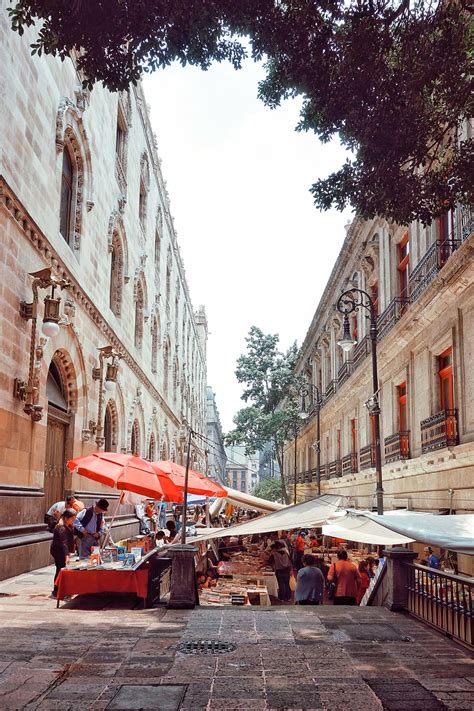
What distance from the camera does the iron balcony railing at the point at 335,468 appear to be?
1276 inches

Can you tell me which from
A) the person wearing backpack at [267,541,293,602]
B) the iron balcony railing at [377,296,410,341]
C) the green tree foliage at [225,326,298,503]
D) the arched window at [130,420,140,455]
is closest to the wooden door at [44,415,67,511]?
the person wearing backpack at [267,541,293,602]

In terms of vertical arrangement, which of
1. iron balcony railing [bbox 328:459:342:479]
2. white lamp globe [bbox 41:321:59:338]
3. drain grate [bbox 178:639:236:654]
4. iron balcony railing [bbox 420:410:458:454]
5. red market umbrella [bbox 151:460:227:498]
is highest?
white lamp globe [bbox 41:321:59:338]

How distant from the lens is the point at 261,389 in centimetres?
4416

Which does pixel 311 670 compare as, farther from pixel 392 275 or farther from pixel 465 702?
pixel 392 275

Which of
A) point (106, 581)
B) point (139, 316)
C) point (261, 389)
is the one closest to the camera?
point (106, 581)

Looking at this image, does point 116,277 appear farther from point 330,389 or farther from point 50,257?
point 330,389

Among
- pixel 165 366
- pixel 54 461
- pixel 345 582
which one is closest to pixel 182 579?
pixel 345 582

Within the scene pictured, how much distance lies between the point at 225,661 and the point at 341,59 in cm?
703

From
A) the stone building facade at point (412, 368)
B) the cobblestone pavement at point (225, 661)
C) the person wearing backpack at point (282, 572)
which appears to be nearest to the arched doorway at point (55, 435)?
the cobblestone pavement at point (225, 661)

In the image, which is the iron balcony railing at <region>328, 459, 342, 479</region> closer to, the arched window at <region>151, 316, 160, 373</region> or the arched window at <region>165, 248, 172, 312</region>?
the arched window at <region>151, 316, 160, 373</region>

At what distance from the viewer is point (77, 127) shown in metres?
15.2

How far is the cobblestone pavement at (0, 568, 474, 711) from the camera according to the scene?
5457 millimetres

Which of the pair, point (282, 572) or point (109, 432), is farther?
point (109, 432)

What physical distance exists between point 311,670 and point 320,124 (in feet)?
21.3
